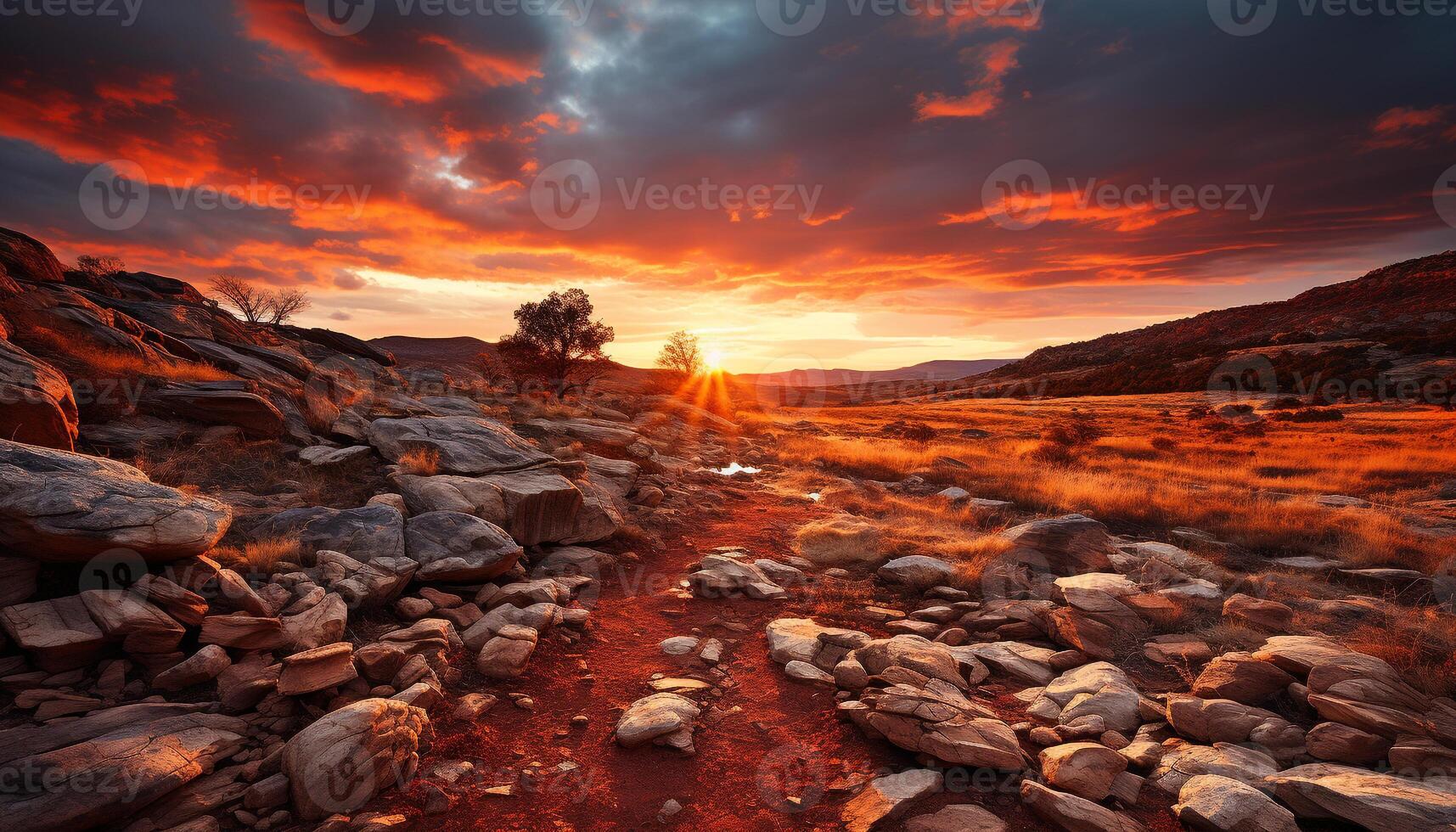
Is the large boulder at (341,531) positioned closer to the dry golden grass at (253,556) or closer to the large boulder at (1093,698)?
the dry golden grass at (253,556)

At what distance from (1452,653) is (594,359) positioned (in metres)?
38.6

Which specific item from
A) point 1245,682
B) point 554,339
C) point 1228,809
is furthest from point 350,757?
point 554,339

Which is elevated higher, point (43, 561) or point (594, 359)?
point (594, 359)

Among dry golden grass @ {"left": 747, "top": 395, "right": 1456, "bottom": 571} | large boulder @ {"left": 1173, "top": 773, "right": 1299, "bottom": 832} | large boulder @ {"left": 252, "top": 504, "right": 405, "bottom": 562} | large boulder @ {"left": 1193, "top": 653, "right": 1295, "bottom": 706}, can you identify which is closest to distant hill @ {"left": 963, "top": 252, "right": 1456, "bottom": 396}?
dry golden grass @ {"left": 747, "top": 395, "right": 1456, "bottom": 571}

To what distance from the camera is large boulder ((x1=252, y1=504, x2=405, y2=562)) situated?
7.46 m

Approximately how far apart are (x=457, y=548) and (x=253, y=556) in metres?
2.50

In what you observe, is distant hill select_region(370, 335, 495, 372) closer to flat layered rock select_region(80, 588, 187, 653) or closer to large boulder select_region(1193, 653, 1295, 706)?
flat layered rock select_region(80, 588, 187, 653)

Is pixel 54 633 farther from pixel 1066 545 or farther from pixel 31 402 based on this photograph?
pixel 1066 545

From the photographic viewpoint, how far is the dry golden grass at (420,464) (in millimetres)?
10797

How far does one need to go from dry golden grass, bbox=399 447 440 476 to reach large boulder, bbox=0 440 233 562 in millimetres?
4697

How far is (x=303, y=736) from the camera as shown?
4.42 meters

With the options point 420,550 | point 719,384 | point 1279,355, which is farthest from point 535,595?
point 1279,355

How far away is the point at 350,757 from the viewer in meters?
4.38

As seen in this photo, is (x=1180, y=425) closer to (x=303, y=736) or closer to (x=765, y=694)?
(x=765, y=694)
